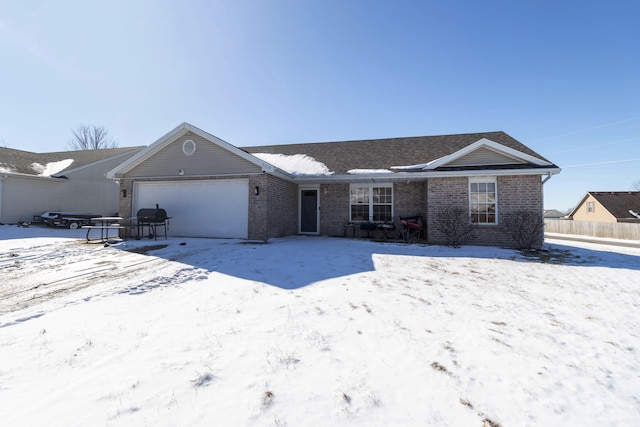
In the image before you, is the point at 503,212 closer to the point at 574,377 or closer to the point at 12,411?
the point at 574,377

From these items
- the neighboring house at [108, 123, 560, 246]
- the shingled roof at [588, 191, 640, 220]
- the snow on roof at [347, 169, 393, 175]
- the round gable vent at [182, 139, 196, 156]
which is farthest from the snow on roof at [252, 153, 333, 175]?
the shingled roof at [588, 191, 640, 220]

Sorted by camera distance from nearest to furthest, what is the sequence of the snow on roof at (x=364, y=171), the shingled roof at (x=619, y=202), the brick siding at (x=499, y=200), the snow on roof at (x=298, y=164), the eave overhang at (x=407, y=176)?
1. the eave overhang at (x=407, y=176)
2. the brick siding at (x=499, y=200)
3. the snow on roof at (x=364, y=171)
4. the snow on roof at (x=298, y=164)
5. the shingled roof at (x=619, y=202)

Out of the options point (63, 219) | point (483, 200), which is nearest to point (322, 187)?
point (483, 200)

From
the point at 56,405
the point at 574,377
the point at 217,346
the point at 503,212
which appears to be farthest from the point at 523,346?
the point at 503,212

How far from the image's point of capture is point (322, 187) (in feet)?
42.8

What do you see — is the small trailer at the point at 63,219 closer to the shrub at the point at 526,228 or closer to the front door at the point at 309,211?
the front door at the point at 309,211

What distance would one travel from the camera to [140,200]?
11.8 m

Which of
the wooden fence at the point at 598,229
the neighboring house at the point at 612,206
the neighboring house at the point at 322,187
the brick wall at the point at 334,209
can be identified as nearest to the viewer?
the neighboring house at the point at 322,187

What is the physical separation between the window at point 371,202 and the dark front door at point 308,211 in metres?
1.67

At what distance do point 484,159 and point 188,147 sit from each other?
1124cm

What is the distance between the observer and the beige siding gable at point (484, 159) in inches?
407

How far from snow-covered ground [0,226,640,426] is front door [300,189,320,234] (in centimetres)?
728

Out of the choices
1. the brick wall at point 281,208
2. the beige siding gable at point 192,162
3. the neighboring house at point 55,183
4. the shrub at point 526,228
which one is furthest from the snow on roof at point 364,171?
the neighboring house at point 55,183

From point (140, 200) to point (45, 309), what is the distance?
29.8 feet
